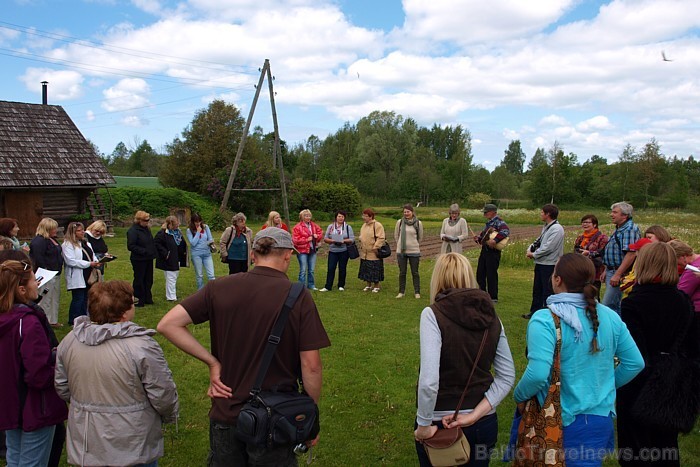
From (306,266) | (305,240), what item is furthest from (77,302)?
(306,266)

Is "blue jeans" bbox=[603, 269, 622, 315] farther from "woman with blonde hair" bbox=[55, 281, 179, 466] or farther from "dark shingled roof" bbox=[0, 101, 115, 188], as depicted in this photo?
"dark shingled roof" bbox=[0, 101, 115, 188]

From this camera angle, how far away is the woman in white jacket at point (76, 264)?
27.0 feet

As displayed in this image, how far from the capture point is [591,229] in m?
8.78

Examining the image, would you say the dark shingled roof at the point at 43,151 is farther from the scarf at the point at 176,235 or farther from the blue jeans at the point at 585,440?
the blue jeans at the point at 585,440

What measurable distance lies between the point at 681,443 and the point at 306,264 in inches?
321

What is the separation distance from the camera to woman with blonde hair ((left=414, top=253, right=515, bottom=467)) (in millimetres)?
2936

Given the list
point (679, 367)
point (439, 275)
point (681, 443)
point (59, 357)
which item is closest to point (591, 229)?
point (681, 443)

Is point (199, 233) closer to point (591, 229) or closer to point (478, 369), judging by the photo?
point (591, 229)

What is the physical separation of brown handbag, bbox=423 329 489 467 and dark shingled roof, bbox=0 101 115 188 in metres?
22.2

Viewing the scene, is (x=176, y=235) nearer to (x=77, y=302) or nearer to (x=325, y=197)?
(x=77, y=302)

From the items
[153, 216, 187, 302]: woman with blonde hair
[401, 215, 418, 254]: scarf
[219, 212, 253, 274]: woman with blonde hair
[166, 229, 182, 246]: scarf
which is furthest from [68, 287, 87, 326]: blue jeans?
[401, 215, 418, 254]: scarf

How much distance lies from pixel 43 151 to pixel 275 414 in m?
23.8

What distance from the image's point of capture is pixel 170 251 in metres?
10.4

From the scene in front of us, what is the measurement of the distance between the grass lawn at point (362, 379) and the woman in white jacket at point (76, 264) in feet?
1.55
